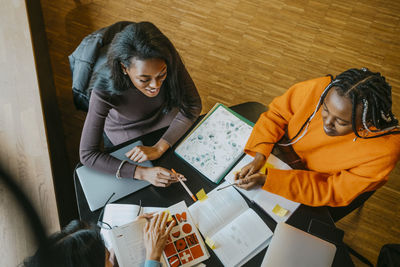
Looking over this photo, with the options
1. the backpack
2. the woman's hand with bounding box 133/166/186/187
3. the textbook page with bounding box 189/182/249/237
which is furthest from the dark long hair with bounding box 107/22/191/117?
the textbook page with bounding box 189/182/249/237

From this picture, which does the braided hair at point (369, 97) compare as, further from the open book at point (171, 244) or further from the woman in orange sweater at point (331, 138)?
the open book at point (171, 244)

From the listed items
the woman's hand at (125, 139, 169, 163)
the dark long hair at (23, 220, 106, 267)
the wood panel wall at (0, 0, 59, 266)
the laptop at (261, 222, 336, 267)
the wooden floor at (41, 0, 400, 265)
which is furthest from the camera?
the wooden floor at (41, 0, 400, 265)

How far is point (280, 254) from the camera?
42.9 inches

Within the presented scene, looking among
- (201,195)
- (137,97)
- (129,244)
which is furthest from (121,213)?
(137,97)

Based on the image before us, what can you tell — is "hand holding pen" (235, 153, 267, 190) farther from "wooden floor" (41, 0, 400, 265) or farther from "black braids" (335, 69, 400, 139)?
"wooden floor" (41, 0, 400, 265)

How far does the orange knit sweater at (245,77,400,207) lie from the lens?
111cm

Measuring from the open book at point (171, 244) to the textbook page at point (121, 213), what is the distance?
7 cm

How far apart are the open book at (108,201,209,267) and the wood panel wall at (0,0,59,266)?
1.77 ft

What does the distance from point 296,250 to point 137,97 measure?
101 cm

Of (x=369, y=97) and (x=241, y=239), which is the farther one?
(x=241, y=239)

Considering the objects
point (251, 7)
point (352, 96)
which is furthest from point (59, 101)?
point (352, 96)

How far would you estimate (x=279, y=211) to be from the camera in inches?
47.5

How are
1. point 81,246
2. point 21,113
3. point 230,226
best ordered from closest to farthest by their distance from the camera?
point 81,246, point 230,226, point 21,113

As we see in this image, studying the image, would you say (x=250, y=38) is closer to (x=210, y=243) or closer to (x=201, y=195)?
(x=201, y=195)
